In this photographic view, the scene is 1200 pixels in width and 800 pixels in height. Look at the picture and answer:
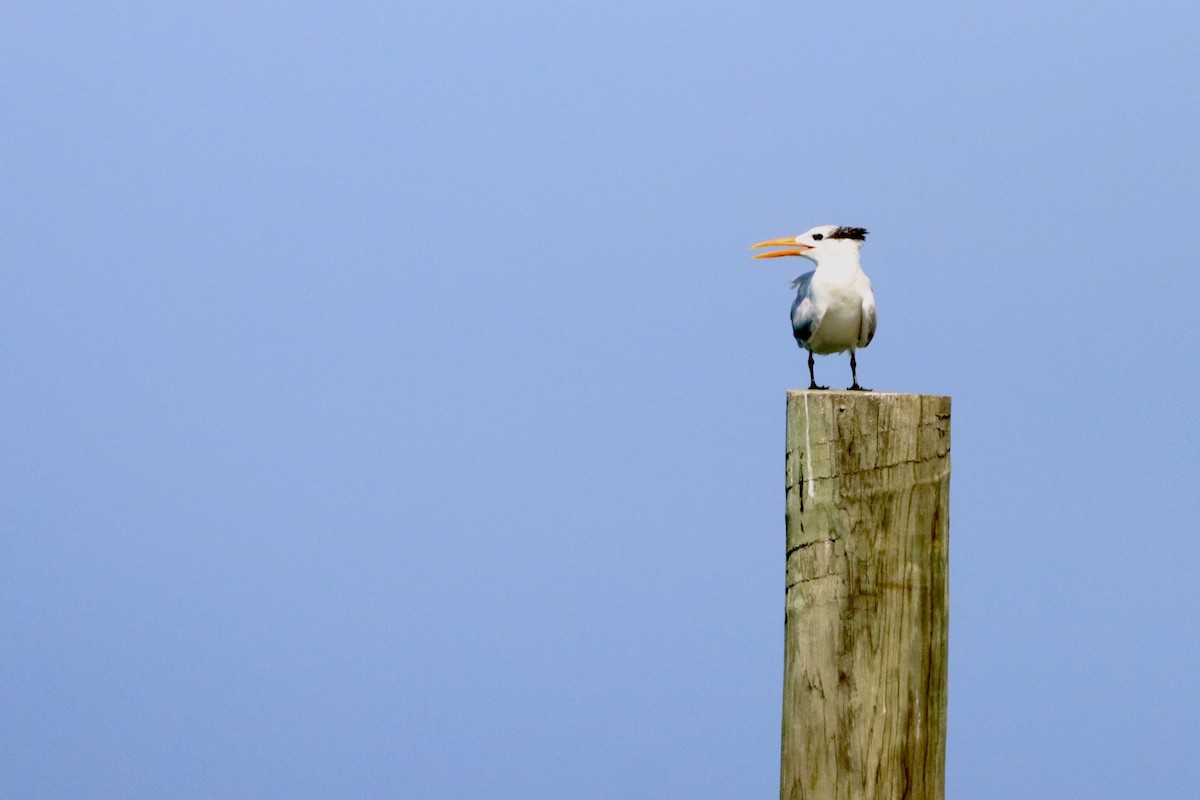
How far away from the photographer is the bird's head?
6.66 metres

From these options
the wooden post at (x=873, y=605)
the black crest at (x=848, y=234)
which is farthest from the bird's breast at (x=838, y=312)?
the wooden post at (x=873, y=605)

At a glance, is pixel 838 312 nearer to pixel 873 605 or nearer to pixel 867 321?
pixel 867 321

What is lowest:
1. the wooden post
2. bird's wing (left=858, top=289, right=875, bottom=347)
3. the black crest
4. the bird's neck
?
the wooden post

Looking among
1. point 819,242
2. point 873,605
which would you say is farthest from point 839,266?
point 873,605

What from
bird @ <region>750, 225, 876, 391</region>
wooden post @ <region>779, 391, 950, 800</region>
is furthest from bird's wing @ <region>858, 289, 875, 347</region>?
wooden post @ <region>779, 391, 950, 800</region>

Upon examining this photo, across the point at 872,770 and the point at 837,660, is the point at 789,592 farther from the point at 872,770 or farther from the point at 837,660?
the point at 872,770

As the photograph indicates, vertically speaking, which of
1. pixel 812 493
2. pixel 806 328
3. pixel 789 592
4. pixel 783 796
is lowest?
pixel 783 796

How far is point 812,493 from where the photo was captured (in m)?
4.45

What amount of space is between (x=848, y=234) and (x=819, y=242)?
0.15m

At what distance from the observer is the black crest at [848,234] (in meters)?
6.65

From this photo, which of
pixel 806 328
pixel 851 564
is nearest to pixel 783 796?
pixel 851 564

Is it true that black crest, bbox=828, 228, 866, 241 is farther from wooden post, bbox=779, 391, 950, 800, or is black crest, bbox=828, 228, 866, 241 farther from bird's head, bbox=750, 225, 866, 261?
wooden post, bbox=779, 391, 950, 800

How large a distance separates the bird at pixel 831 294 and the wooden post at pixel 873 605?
209cm

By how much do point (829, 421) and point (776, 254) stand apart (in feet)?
8.09
